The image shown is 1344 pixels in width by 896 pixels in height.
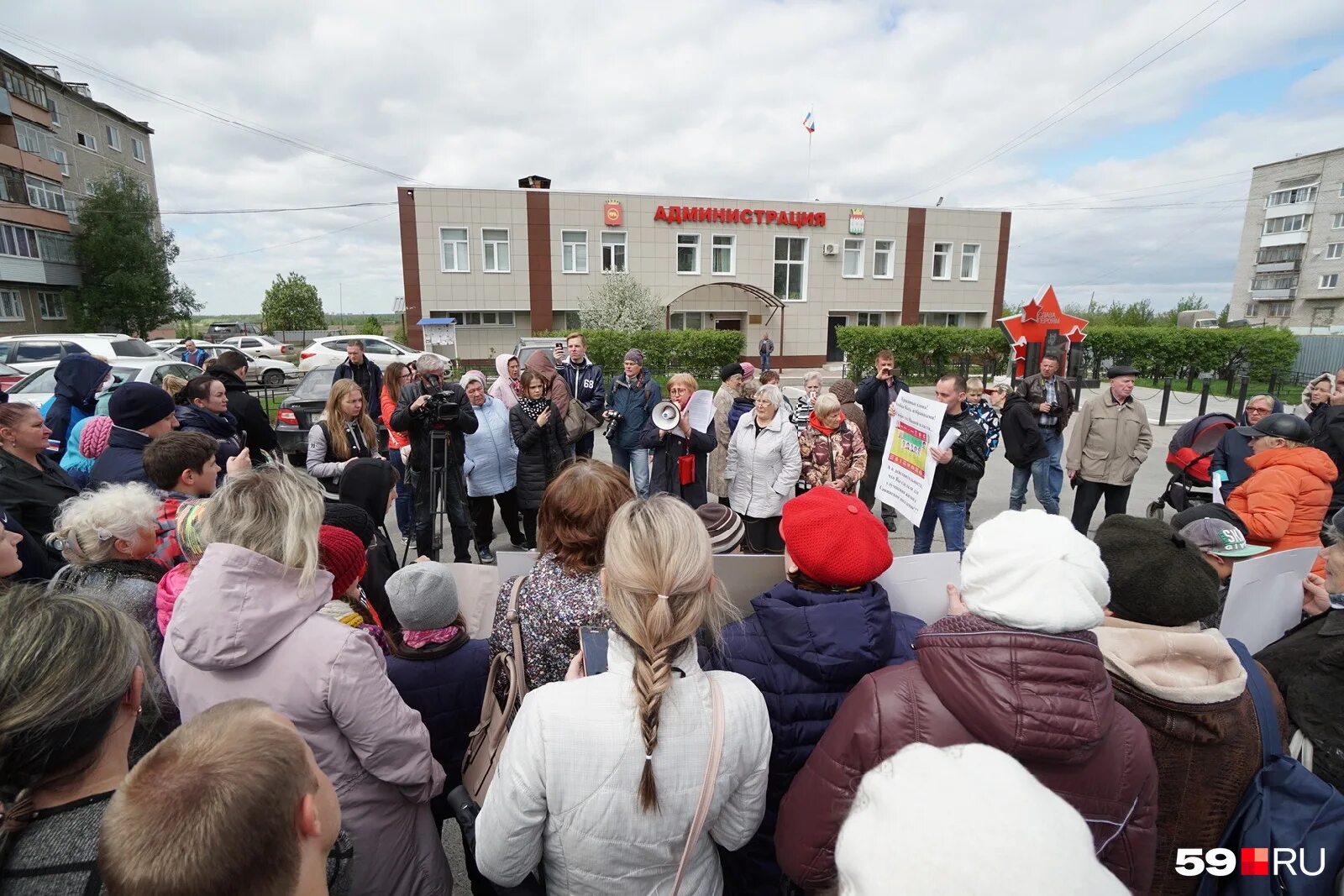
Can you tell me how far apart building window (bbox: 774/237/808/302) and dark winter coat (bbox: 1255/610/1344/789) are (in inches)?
1224

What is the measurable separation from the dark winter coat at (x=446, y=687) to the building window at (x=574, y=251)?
28705 mm

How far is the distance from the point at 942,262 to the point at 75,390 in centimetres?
3597

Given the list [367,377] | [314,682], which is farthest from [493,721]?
[367,377]

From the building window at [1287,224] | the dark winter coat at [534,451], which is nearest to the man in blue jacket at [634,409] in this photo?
the dark winter coat at [534,451]

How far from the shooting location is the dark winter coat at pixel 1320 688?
174 cm

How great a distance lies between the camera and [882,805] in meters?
0.84

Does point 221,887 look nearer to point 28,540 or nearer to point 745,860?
point 745,860

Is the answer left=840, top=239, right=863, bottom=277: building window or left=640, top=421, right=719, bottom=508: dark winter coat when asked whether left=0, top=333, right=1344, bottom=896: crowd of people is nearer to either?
left=640, top=421, right=719, bottom=508: dark winter coat

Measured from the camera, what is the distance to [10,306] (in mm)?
34719

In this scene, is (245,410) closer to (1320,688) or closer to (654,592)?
(654,592)

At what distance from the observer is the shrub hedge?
22594 millimetres

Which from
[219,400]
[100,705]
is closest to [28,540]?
[100,705]

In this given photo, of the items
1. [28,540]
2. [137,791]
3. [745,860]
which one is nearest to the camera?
[137,791]

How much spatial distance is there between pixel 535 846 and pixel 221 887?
0.73 metres
